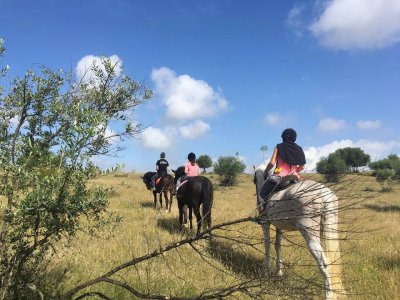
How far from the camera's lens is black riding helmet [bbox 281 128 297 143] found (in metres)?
7.50

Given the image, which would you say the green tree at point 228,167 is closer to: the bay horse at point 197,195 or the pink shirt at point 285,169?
the bay horse at point 197,195

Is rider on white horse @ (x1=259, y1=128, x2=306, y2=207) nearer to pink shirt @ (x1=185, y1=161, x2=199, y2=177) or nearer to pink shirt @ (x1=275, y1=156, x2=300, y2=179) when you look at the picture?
pink shirt @ (x1=275, y1=156, x2=300, y2=179)

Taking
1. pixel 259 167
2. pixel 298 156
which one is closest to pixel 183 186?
pixel 259 167

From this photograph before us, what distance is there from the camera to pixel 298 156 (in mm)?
7387

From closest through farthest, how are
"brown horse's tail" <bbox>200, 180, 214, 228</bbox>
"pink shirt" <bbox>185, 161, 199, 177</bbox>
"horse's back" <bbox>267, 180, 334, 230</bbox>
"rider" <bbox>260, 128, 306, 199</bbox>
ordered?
"horse's back" <bbox>267, 180, 334, 230</bbox> < "rider" <bbox>260, 128, 306, 199</bbox> < "brown horse's tail" <bbox>200, 180, 214, 228</bbox> < "pink shirt" <bbox>185, 161, 199, 177</bbox>

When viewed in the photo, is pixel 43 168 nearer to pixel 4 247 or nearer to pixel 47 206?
pixel 47 206

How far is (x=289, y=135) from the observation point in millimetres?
7535

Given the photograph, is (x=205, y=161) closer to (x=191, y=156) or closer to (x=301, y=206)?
(x=191, y=156)


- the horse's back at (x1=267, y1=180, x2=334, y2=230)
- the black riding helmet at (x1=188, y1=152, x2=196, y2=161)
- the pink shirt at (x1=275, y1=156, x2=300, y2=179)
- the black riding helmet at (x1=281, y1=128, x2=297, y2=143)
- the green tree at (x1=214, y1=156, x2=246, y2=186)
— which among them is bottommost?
the horse's back at (x1=267, y1=180, x2=334, y2=230)

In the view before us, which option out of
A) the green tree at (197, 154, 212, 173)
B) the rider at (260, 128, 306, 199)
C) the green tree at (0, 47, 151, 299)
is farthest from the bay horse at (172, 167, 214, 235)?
the green tree at (197, 154, 212, 173)

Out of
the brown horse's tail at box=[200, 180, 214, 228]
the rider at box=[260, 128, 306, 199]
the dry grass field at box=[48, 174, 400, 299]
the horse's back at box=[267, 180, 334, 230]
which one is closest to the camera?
the horse's back at box=[267, 180, 334, 230]

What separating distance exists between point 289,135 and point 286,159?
509 millimetres

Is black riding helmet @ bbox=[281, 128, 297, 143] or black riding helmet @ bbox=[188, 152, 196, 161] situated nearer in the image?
black riding helmet @ bbox=[281, 128, 297, 143]

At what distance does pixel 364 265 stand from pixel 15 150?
21.1 ft
